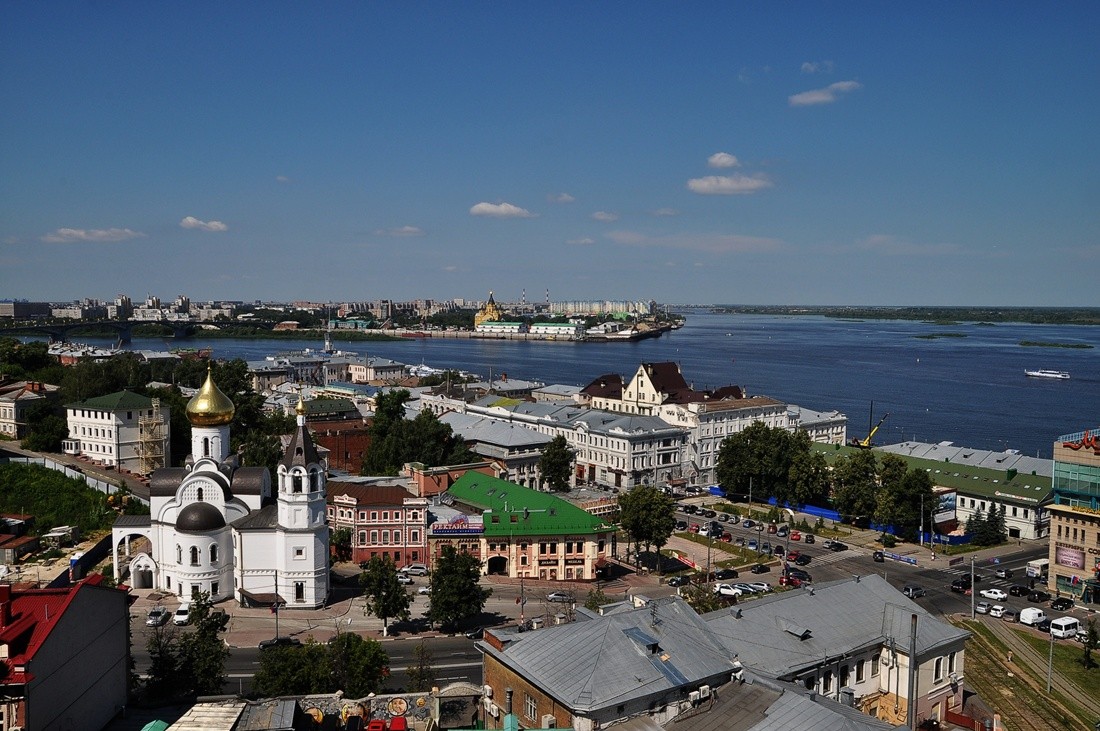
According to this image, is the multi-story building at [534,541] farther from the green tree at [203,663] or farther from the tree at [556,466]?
the green tree at [203,663]

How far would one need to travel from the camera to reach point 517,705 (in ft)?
56.6

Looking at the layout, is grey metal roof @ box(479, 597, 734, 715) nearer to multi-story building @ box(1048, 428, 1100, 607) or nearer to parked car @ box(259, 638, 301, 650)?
parked car @ box(259, 638, 301, 650)

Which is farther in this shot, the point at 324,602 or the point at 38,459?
the point at 38,459

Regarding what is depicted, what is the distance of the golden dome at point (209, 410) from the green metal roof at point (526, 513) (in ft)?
34.6

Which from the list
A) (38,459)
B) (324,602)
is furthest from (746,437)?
(38,459)

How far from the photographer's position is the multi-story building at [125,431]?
155 feet

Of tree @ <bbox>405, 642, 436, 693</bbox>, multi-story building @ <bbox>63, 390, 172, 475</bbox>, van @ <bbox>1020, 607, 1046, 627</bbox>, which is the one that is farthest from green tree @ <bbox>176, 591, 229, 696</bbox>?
multi-story building @ <bbox>63, 390, 172, 475</bbox>

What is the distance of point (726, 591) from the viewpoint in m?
31.5

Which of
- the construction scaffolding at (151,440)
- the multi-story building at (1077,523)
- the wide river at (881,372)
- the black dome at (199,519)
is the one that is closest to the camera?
the black dome at (199,519)

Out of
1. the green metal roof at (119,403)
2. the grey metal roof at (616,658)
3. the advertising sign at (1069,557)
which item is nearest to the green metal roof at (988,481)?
the advertising sign at (1069,557)

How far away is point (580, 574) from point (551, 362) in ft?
380

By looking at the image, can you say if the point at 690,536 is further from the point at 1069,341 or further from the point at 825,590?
the point at 1069,341

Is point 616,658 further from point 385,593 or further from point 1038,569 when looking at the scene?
point 1038,569

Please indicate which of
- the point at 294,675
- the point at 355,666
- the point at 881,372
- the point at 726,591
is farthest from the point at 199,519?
the point at 881,372
